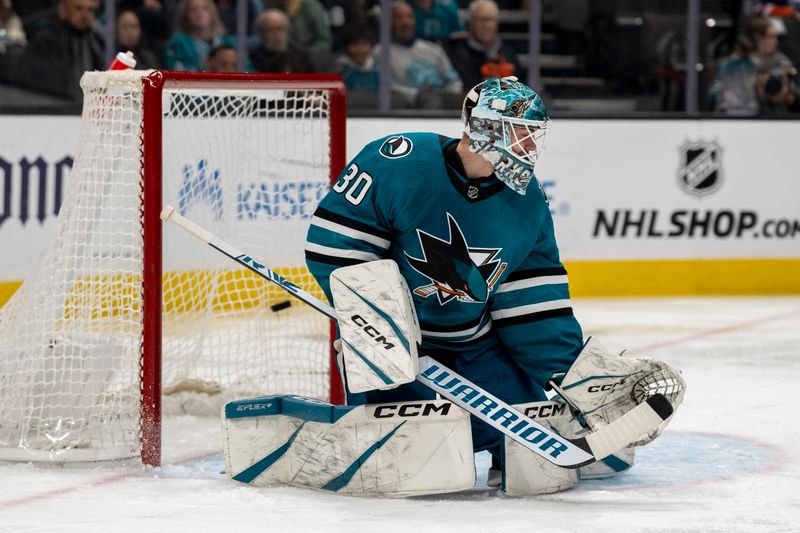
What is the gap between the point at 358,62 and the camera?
6.05 meters

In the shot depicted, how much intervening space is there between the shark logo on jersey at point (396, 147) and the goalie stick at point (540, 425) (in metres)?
0.32

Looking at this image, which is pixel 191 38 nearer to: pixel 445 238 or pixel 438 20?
pixel 438 20

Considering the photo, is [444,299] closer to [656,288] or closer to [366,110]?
[366,110]

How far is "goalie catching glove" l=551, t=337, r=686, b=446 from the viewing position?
2861mm

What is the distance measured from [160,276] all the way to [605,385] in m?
0.95

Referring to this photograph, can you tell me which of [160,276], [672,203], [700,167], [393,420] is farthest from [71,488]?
[700,167]

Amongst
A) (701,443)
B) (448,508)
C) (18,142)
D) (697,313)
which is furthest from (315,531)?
(697,313)

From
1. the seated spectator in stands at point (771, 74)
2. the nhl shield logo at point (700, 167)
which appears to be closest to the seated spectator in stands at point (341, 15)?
the nhl shield logo at point (700, 167)

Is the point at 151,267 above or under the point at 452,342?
above

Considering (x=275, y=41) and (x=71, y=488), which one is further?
(x=275, y=41)

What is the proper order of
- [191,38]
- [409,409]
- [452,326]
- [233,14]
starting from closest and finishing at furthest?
[409,409] → [452,326] → [191,38] → [233,14]

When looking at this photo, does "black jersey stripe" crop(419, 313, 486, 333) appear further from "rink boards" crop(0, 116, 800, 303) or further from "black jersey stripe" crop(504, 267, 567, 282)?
"rink boards" crop(0, 116, 800, 303)

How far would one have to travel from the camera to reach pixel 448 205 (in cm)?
272

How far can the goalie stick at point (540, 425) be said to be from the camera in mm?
A: 2701
